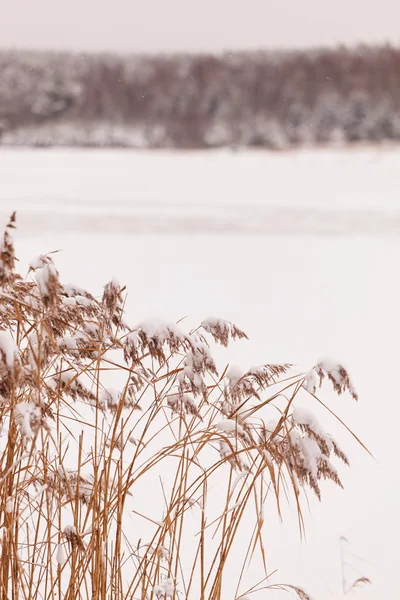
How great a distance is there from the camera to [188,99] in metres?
2.03

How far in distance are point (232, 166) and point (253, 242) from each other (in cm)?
26

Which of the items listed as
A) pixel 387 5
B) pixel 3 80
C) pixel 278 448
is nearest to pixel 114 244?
pixel 3 80

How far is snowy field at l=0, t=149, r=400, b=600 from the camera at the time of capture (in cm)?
209

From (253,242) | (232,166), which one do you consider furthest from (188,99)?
(253,242)

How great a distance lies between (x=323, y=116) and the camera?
206 centimetres

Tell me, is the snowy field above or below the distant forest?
below

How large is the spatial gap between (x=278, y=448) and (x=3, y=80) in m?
1.74

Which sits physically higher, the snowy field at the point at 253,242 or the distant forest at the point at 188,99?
the distant forest at the point at 188,99

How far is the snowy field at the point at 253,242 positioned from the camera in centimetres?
209

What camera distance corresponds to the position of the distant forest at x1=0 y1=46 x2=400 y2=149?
2.01 metres

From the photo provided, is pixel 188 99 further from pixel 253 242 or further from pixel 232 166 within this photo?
pixel 253 242

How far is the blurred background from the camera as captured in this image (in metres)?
2.03

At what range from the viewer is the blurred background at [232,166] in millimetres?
2029

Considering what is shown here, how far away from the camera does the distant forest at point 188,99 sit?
79.3 inches
